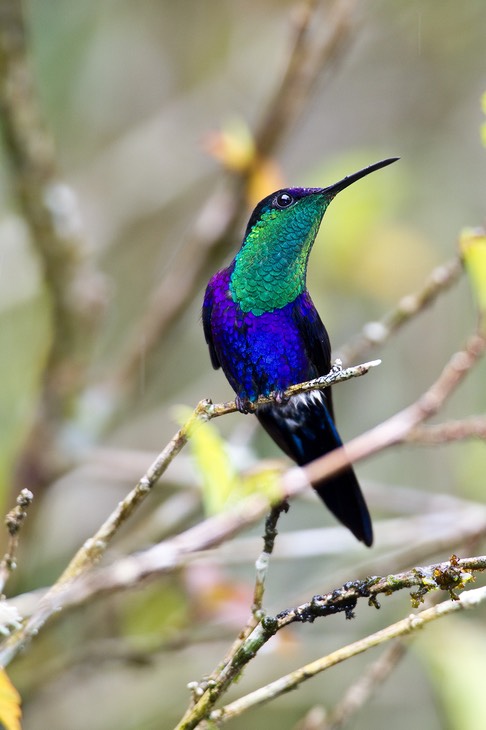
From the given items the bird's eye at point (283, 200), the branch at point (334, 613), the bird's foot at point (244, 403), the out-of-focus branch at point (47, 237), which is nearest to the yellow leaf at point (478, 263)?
the bird's eye at point (283, 200)

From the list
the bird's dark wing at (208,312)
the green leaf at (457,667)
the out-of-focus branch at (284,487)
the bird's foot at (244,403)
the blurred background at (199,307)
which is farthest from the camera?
the blurred background at (199,307)

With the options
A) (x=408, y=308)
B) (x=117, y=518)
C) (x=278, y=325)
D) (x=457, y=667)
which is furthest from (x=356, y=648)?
(x=457, y=667)

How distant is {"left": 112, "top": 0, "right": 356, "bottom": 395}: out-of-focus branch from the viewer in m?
3.19

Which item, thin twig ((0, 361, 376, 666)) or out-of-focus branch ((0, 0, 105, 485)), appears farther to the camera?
out-of-focus branch ((0, 0, 105, 485))

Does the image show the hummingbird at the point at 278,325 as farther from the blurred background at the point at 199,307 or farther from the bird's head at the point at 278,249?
the blurred background at the point at 199,307

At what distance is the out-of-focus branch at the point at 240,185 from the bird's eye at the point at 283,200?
1243 millimetres

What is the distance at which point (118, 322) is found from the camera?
5.96 metres

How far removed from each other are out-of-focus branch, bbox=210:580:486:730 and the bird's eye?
0.97 meters

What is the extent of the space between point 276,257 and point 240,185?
1.47 meters

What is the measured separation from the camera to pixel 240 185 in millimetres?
3371

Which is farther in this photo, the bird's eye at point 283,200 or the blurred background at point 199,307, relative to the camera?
the blurred background at point 199,307

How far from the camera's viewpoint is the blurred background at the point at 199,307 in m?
3.30

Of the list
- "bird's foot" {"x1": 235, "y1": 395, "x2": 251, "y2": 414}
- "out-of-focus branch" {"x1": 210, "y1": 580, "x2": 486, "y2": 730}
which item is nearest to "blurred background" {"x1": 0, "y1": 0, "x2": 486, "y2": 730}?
"bird's foot" {"x1": 235, "y1": 395, "x2": 251, "y2": 414}

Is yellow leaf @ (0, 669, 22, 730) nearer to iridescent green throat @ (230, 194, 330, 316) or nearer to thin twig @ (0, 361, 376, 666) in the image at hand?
thin twig @ (0, 361, 376, 666)
